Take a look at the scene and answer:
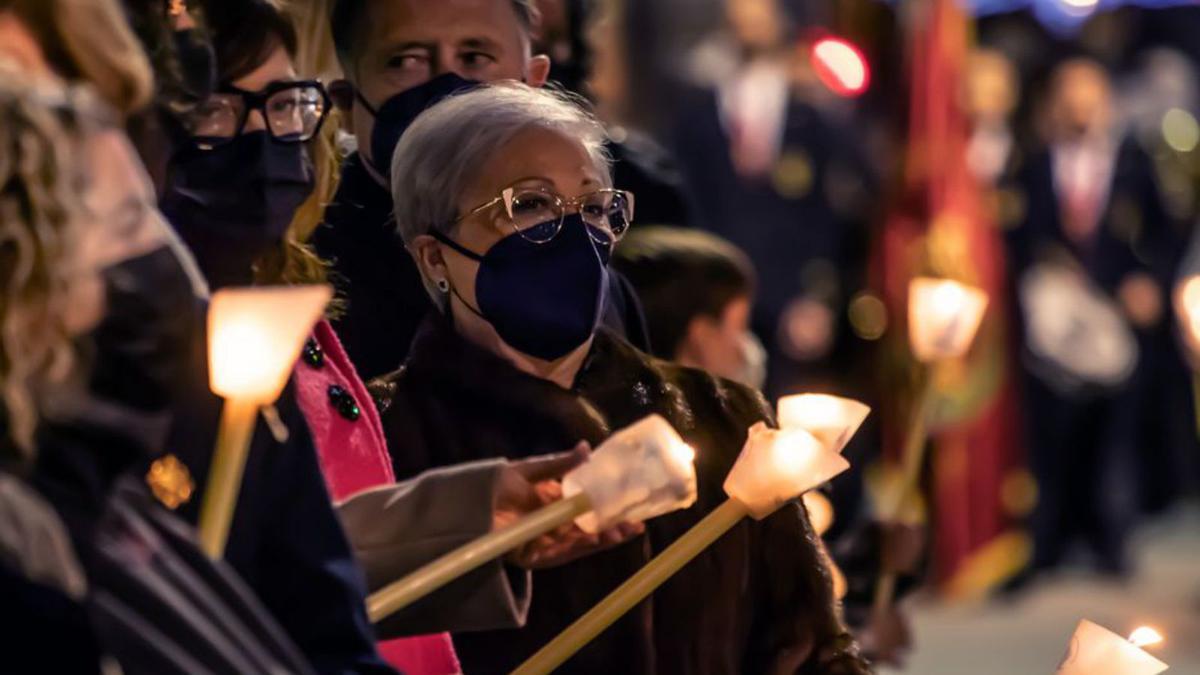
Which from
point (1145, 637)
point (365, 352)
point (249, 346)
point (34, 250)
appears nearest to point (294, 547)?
point (249, 346)

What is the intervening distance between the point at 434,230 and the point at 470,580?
0.74 meters

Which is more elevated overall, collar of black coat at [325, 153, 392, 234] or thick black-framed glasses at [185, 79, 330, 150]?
thick black-framed glasses at [185, 79, 330, 150]

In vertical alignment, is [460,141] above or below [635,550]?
above

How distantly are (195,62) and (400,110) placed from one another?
3.56 ft

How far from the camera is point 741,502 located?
3506 mm

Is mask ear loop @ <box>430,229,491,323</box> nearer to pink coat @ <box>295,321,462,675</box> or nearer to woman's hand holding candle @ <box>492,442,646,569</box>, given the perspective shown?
pink coat @ <box>295,321,462,675</box>

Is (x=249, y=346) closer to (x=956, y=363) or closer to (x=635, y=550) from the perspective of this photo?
(x=635, y=550)

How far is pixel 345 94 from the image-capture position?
472 cm

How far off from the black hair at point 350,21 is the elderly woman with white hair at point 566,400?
671mm

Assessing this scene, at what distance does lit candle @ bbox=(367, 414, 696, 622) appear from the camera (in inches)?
123

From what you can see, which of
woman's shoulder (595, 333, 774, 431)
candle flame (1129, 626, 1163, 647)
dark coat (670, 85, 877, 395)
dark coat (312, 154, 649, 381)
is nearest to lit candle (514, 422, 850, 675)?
woman's shoulder (595, 333, 774, 431)

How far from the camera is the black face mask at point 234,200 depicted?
3646 millimetres

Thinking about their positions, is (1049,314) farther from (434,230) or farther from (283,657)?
(283,657)

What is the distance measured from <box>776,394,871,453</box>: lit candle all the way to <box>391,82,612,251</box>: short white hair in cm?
54
